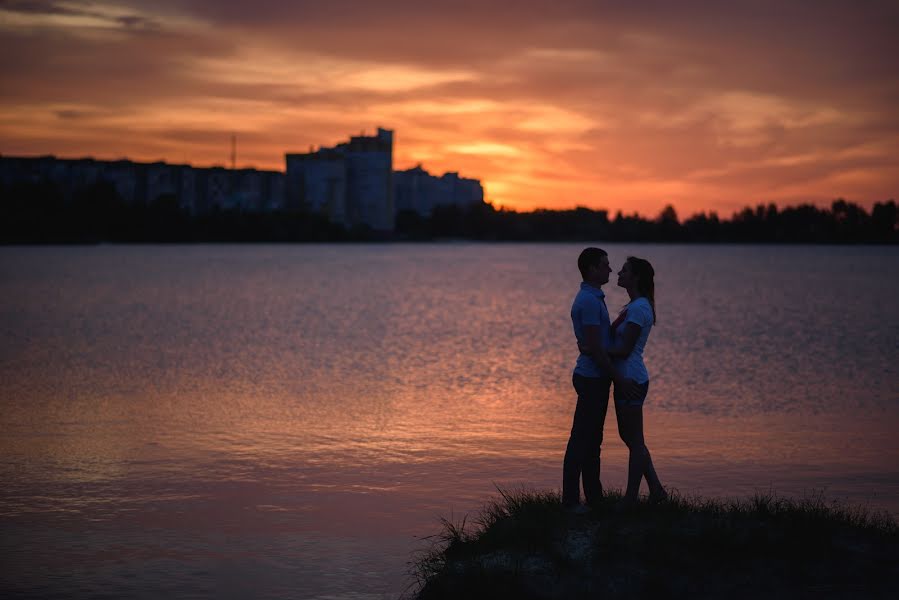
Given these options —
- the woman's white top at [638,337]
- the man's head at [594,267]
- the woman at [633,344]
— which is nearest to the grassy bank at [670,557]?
the woman at [633,344]

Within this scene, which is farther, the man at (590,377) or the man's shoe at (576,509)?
the man's shoe at (576,509)

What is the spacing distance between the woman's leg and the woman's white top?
315 mm

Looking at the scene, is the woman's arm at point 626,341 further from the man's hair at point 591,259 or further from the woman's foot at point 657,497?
the woman's foot at point 657,497

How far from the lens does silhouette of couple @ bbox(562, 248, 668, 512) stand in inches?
330

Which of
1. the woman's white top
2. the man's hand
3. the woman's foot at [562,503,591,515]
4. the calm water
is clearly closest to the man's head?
the woman's white top

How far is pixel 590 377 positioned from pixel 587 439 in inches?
23.7

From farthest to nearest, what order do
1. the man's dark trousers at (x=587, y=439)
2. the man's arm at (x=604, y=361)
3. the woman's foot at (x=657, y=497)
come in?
the woman's foot at (x=657, y=497) → the man's dark trousers at (x=587, y=439) → the man's arm at (x=604, y=361)

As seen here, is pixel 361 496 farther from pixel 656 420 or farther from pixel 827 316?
pixel 827 316

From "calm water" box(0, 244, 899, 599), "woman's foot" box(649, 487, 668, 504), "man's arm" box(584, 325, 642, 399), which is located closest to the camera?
"man's arm" box(584, 325, 642, 399)

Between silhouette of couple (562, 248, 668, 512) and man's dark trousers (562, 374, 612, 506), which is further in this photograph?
man's dark trousers (562, 374, 612, 506)

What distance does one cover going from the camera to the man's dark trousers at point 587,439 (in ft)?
28.5

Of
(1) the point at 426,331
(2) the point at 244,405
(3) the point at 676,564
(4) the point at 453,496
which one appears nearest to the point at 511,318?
(1) the point at 426,331

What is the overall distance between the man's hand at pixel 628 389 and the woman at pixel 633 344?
1cm

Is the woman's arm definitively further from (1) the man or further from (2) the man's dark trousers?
(2) the man's dark trousers
